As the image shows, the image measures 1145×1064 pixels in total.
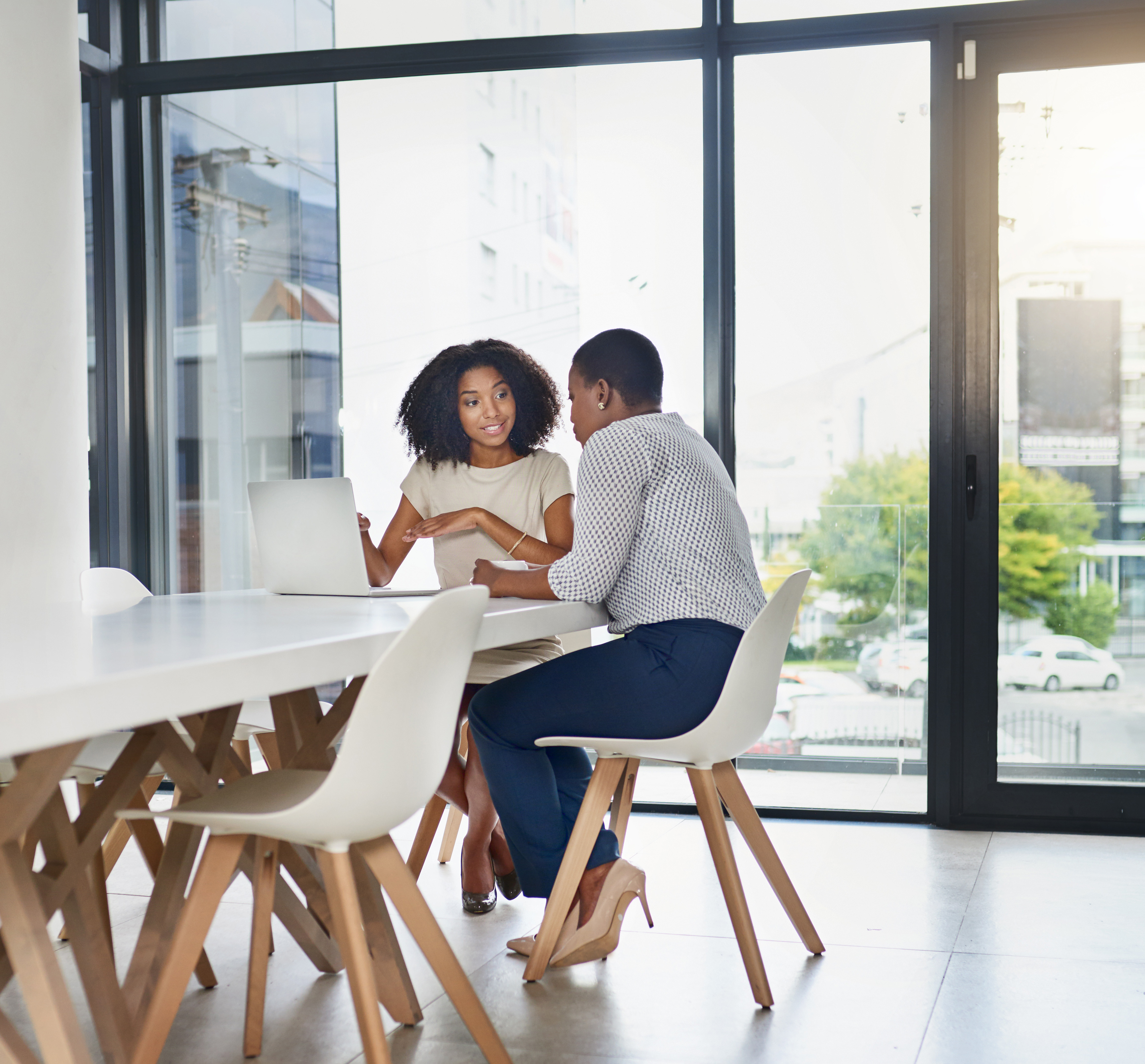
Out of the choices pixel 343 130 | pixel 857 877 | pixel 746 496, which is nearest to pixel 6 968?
pixel 857 877

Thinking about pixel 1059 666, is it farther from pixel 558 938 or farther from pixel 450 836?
pixel 558 938

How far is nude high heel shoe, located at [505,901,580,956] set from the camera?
234 centimetres

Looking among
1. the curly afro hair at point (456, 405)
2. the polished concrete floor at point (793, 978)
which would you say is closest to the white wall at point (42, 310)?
the polished concrete floor at point (793, 978)

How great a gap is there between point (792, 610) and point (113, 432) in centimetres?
277

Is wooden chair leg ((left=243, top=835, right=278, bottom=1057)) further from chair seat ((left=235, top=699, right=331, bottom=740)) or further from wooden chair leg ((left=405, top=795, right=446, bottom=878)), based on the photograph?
wooden chair leg ((left=405, top=795, right=446, bottom=878))

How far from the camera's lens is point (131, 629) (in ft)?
5.83

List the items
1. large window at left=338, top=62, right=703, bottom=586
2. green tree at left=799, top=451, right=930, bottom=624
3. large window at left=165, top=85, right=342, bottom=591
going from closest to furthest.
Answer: green tree at left=799, top=451, right=930, bottom=624, large window at left=338, top=62, right=703, bottom=586, large window at left=165, top=85, right=342, bottom=591

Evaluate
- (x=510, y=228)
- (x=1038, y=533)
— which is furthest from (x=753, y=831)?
(x=510, y=228)

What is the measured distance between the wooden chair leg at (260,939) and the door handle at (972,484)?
2380 mm

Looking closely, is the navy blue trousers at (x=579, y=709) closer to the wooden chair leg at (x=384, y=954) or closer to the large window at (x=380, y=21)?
the wooden chair leg at (x=384, y=954)

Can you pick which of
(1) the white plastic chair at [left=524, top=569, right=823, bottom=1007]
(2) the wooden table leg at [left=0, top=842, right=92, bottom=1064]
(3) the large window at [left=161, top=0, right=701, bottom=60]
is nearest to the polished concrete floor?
(1) the white plastic chair at [left=524, top=569, right=823, bottom=1007]

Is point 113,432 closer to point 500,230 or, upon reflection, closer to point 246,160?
point 246,160

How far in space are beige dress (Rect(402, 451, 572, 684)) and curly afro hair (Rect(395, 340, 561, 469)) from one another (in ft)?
0.21

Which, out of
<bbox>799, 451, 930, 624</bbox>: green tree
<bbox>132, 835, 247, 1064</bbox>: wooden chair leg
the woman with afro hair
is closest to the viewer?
<bbox>132, 835, 247, 1064</bbox>: wooden chair leg
